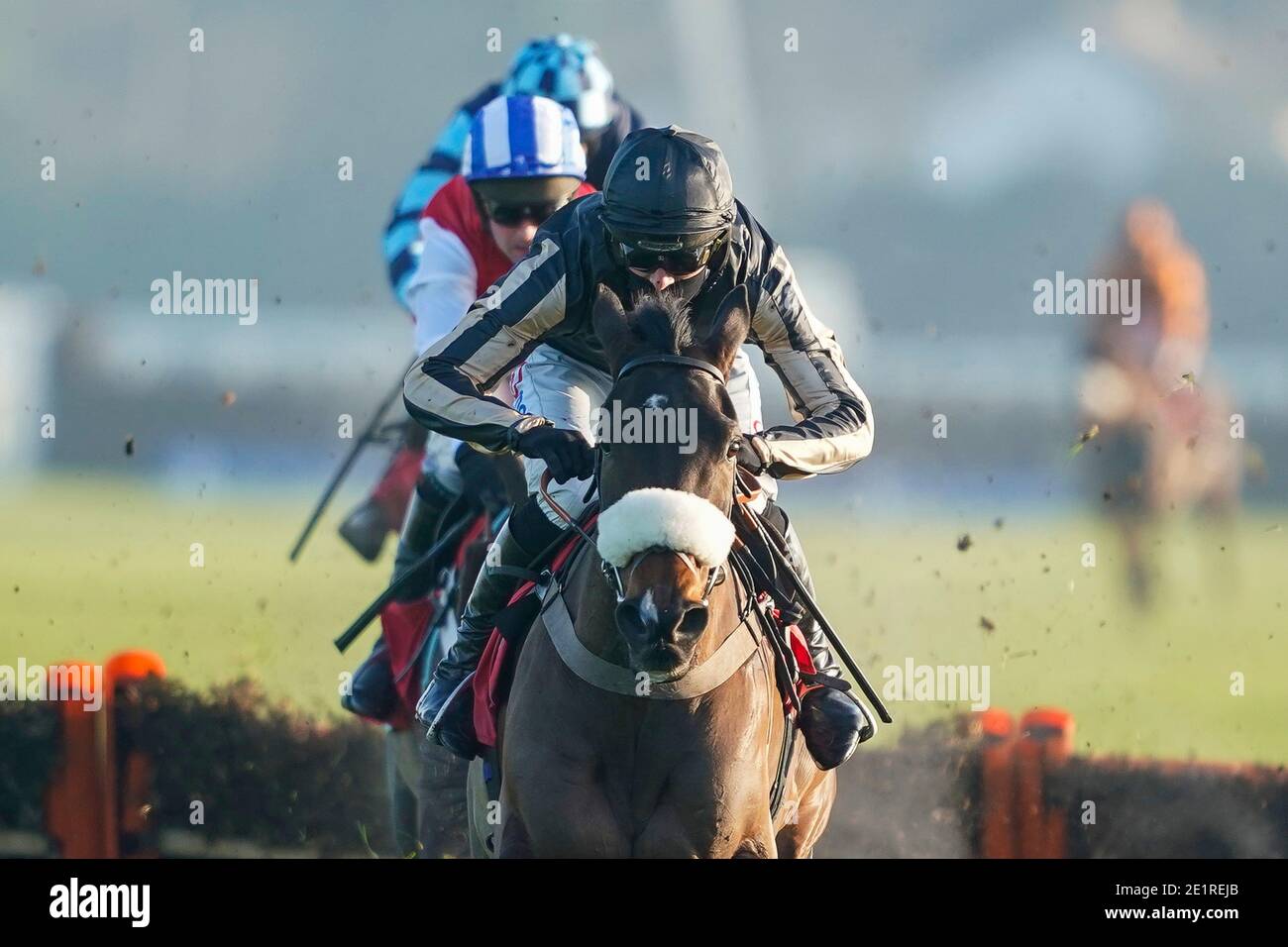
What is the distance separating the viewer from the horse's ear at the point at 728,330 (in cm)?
429

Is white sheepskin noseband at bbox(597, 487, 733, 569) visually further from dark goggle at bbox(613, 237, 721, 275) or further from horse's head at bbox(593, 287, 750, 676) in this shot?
dark goggle at bbox(613, 237, 721, 275)

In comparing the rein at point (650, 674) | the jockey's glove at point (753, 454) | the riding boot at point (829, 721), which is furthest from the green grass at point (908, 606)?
the jockey's glove at point (753, 454)

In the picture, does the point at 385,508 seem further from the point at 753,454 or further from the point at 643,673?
the point at 753,454

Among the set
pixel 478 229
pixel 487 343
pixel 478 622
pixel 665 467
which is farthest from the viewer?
pixel 478 229

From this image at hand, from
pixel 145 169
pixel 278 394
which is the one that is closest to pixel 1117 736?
pixel 278 394

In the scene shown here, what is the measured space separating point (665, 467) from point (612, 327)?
0.48m

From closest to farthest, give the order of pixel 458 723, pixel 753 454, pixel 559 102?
pixel 753 454 < pixel 458 723 < pixel 559 102

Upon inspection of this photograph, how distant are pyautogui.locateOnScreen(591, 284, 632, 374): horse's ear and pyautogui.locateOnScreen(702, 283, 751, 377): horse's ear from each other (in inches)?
7.4

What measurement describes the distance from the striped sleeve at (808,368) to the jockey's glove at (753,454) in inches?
17.5

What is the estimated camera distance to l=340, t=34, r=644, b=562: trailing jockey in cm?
808

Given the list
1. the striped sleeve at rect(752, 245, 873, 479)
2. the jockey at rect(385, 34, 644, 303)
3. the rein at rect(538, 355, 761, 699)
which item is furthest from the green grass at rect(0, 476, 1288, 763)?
the rein at rect(538, 355, 761, 699)

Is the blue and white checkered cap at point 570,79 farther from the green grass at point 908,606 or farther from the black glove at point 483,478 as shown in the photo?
the green grass at point 908,606

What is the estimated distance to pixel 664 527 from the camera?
3.87 meters

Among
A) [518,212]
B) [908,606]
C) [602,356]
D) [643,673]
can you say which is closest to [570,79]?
[518,212]
